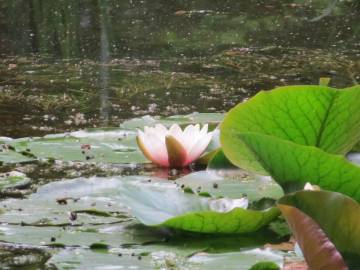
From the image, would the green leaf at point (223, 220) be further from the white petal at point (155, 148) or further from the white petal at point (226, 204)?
the white petal at point (155, 148)

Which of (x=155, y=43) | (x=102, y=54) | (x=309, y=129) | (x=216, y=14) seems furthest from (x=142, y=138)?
(x=216, y=14)

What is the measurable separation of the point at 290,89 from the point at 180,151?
1.38 ft

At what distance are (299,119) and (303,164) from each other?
115 millimetres

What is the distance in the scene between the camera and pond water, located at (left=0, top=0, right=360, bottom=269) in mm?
1159

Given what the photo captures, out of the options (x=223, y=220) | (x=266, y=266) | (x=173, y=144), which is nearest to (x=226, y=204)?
(x=223, y=220)

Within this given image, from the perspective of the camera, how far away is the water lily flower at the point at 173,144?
1565mm

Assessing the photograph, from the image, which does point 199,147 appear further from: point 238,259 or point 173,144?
point 238,259

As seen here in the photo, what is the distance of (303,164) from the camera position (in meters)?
1.14

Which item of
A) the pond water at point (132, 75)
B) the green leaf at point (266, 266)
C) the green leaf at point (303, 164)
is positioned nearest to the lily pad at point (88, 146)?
the pond water at point (132, 75)

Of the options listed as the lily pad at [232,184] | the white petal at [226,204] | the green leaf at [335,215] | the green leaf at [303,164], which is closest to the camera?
the green leaf at [335,215]

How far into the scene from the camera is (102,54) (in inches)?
136

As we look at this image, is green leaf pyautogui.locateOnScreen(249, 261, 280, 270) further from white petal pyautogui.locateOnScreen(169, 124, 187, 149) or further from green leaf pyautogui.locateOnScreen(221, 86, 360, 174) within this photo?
white petal pyautogui.locateOnScreen(169, 124, 187, 149)

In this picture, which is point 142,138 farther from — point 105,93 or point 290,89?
point 105,93

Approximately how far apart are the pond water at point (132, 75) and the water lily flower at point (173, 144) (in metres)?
0.04
